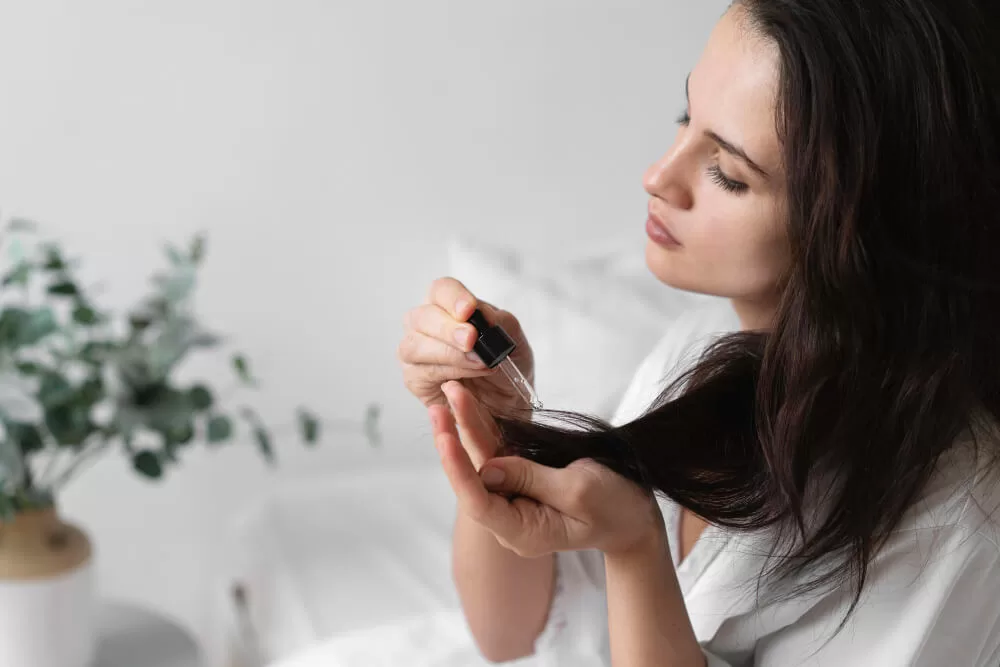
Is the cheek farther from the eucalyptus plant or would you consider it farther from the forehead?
the eucalyptus plant

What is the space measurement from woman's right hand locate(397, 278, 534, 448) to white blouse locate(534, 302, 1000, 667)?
0.83ft

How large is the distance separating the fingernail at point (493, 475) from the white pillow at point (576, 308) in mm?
614

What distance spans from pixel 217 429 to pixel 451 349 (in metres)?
0.59

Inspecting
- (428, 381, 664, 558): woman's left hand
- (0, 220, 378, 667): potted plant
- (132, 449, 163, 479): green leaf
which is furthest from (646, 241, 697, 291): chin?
(132, 449, 163, 479): green leaf

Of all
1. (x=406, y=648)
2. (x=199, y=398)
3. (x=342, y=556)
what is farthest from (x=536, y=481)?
(x=342, y=556)

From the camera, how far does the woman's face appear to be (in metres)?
0.77

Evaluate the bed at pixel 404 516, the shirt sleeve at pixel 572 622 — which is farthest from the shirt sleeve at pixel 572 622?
the bed at pixel 404 516

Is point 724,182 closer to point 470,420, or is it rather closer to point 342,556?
point 470,420

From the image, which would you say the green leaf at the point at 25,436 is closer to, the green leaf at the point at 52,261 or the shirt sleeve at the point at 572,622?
the green leaf at the point at 52,261

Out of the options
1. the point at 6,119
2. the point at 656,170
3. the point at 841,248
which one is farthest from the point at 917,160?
the point at 6,119

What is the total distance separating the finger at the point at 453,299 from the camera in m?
0.75

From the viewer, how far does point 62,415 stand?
116cm

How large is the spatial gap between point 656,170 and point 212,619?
1120 millimetres

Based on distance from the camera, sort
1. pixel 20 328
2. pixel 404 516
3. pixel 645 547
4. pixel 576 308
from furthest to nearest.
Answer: pixel 404 516 → pixel 576 308 → pixel 20 328 → pixel 645 547
